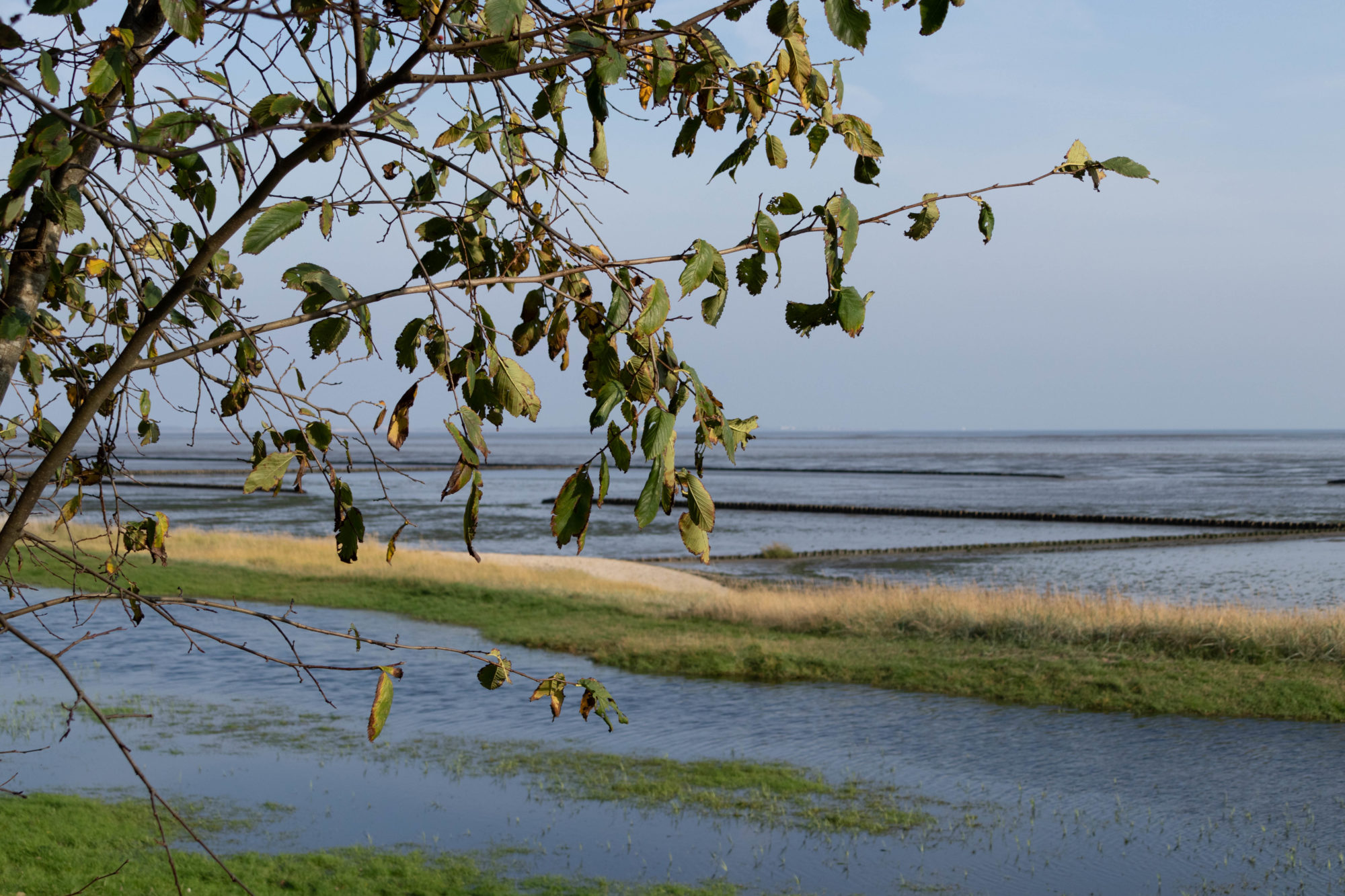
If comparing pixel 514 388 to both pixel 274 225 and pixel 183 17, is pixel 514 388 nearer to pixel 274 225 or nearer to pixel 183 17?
pixel 274 225

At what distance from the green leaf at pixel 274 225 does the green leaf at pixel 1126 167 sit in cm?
160

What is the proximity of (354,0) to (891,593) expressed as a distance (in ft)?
81.8

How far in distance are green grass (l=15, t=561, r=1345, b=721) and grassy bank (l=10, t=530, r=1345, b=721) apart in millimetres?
40

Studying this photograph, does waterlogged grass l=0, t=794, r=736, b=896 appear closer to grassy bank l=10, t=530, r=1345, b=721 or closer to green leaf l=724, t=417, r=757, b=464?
green leaf l=724, t=417, r=757, b=464

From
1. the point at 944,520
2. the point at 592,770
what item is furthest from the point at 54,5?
the point at 944,520

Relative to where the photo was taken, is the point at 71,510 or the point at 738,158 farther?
the point at 71,510

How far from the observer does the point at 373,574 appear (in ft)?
105

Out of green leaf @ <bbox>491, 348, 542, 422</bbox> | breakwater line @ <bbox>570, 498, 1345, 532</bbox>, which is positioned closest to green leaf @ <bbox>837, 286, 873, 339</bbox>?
green leaf @ <bbox>491, 348, 542, 422</bbox>

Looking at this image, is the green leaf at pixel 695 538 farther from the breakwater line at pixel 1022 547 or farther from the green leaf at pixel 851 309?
the breakwater line at pixel 1022 547

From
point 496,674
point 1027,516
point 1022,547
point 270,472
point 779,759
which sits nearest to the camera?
point 270,472

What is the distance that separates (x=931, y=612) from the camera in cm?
2384

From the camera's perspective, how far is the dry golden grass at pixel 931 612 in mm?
20766

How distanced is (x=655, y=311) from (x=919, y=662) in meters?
19.2

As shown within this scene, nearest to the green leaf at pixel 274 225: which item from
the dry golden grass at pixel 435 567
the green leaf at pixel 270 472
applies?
the green leaf at pixel 270 472
